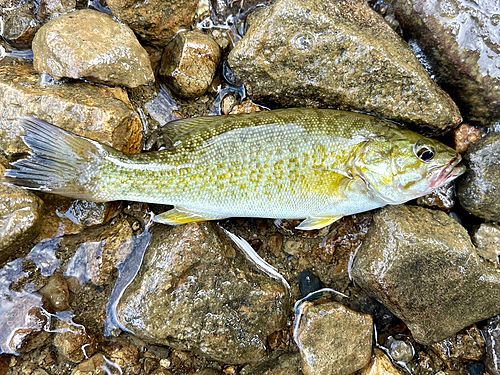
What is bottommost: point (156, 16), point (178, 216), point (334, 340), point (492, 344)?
point (334, 340)

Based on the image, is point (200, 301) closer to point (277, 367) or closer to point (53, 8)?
point (277, 367)

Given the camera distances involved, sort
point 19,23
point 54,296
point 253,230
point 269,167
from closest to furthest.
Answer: point 269,167 < point 54,296 < point 19,23 < point 253,230

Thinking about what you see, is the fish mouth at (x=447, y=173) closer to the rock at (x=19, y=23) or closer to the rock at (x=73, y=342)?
the rock at (x=73, y=342)

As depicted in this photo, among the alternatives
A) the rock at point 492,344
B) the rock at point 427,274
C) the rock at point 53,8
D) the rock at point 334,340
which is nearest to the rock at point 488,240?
the rock at point 427,274

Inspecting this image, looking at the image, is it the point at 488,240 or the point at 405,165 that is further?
the point at 488,240

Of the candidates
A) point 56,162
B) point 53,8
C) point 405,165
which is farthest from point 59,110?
point 405,165

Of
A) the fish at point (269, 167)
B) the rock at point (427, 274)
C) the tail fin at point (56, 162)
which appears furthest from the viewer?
the rock at point (427, 274)

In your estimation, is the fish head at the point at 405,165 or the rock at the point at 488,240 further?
the rock at the point at 488,240
